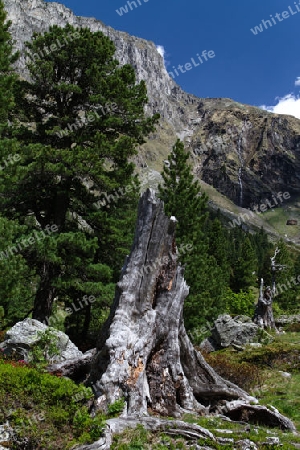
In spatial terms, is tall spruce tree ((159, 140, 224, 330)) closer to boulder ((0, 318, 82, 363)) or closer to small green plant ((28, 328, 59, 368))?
boulder ((0, 318, 82, 363))

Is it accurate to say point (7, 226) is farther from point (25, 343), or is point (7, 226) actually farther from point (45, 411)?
point (45, 411)

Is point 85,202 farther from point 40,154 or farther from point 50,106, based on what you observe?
point 50,106

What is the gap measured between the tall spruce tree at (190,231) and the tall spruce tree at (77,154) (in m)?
7.01

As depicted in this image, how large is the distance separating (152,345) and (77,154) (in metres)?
10.2

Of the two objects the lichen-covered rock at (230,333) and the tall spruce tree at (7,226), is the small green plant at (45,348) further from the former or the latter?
the lichen-covered rock at (230,333)

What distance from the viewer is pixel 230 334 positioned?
24234 millimetres

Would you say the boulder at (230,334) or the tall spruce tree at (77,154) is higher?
the tall spruce tree at (77,154)

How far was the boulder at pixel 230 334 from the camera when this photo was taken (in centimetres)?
2400

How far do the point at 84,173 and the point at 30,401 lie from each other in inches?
457

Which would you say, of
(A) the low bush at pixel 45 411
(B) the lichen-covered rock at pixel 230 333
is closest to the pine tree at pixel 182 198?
(B) the lichen-covered rock at pixel 230 333
